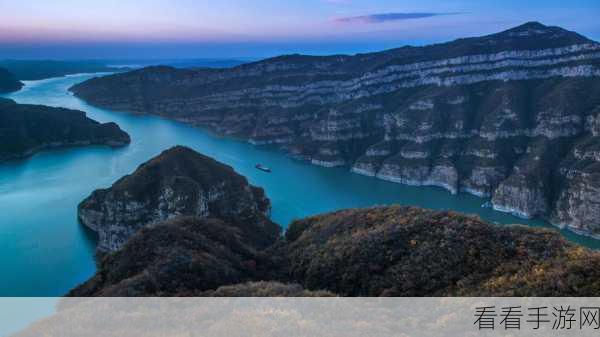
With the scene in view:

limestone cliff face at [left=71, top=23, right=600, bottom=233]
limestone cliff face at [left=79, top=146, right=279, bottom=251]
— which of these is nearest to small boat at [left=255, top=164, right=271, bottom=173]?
limestone cliff face at [left=71, top=23, right=600, bottom=233]

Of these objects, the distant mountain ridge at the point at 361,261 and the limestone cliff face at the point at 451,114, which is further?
the limestone cliff face at the point at 451,114

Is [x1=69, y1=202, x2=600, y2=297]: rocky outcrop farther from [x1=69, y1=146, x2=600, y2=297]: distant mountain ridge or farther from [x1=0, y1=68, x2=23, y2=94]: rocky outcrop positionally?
[x1=0, y1=68, x2=23, y2=94]: rocky outcrop

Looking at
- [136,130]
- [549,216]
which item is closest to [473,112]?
[549,216]

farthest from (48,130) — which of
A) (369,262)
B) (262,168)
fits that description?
(369,262)

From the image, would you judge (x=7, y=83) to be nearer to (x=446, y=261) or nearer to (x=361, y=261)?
(x=361, y=261)

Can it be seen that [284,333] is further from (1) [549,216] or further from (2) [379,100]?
(2) [379,100]

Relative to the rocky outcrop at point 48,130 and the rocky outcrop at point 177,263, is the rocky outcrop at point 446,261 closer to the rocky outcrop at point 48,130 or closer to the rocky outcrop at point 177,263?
the rocky outcrop at point 177,263

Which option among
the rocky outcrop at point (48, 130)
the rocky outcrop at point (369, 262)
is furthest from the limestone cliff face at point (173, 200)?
the rocky outcrop at point (48, 130)
